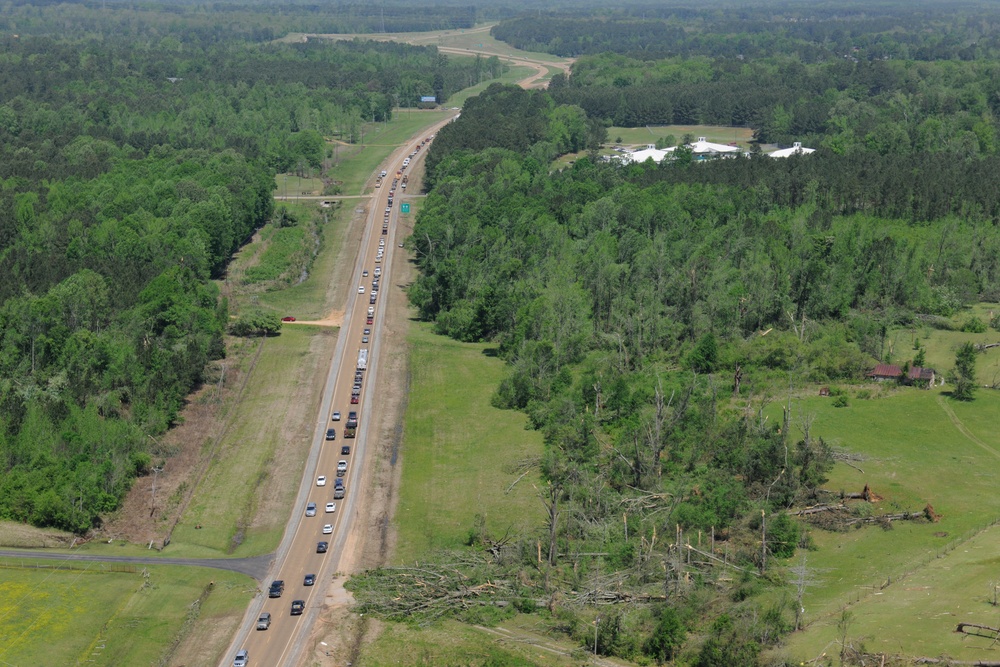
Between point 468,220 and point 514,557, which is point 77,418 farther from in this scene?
point 468,220

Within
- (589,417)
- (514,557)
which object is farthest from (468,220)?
(514,557)

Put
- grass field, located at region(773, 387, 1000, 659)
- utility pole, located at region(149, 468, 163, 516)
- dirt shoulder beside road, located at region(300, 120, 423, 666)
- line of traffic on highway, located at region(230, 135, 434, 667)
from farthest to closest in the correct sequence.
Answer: utility pole, located at region(149, 468, 163, 516)
line of traffic on highway, located at region(230, 135, 434, 667)
dirt shoulder beside road, located at region(300, 120, 423, 666)
grass field, located at region(773, 387, 1000, 659)

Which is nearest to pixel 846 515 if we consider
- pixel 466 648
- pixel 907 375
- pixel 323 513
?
pixel 466 648

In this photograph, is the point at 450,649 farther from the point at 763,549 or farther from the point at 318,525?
the point at 318,525

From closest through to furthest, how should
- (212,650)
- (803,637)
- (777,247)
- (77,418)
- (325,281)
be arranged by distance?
(803,637) → (212,650) → (77,418) → (777,247) → (325,281)

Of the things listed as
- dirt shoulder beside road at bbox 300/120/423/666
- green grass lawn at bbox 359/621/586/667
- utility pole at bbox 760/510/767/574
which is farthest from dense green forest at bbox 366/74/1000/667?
green grass lawn at bbox 359/621/586/667

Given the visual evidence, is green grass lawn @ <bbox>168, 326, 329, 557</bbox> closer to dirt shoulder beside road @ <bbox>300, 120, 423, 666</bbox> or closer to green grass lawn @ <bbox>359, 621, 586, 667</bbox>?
dirt shoulder beside road @ <bbox>300, 120, 423, 666</bbox>
